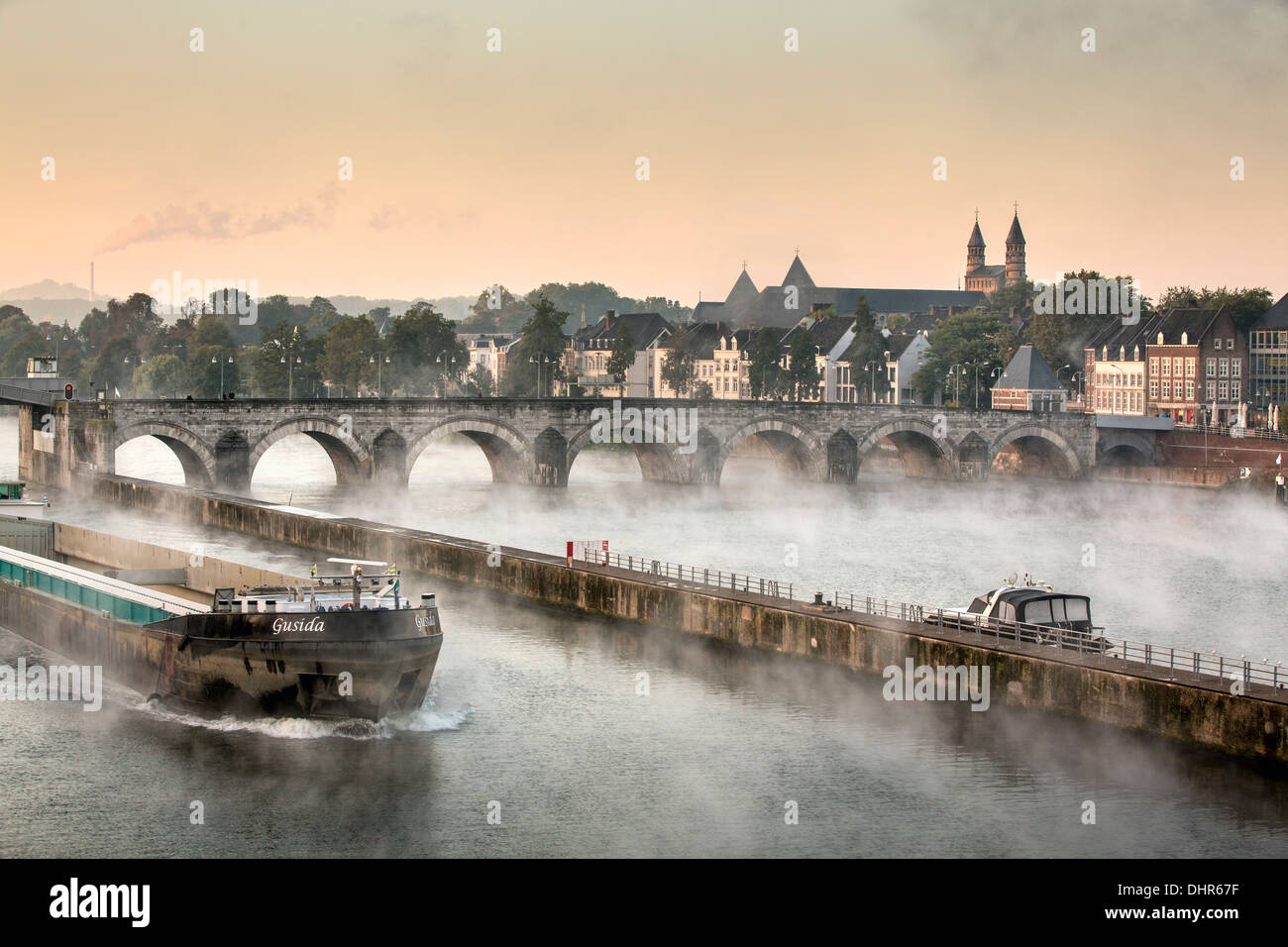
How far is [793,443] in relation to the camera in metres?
107

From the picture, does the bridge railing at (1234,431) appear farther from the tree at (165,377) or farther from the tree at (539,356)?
the tree at (165,377)

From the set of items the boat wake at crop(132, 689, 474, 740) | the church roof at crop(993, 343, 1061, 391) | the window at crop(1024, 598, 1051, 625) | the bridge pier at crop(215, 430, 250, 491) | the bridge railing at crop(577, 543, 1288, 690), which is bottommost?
the boat wake at crop(132, 689, 474, 740)

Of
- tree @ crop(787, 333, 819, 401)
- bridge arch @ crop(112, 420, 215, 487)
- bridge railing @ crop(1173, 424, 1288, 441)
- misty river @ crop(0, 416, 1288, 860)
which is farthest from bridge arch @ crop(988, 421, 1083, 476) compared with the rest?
misty river @ crop(0, 416, 1288, 860)

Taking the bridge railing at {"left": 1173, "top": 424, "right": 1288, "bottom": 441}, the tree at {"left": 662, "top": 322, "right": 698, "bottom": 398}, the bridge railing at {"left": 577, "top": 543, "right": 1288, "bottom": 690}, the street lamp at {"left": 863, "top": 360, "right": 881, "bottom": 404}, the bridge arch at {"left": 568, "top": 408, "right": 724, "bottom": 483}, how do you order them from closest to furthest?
the bridge railing at {"left": 577, "top": 543, "right": 1288, "bottom": 690} < the bridge arch at {"left": 568, "top": 408, "right": 724, "bottom": 483} < the bridge railing at {"left": 1173, "top": 424, "right": 1288, "bottom": 441} < the street lamp at {"left": 863, "top": 360, "right": 881, "bottom": 404} < the tree at {"left": 662, "top": 322, "right": 698, "bottom": 398}

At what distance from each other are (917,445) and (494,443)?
39.1 m

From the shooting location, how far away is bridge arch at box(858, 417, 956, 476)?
10841 cm

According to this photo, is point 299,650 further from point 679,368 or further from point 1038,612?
point 679,368

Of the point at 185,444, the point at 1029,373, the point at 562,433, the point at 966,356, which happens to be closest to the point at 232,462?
the point at 185,444

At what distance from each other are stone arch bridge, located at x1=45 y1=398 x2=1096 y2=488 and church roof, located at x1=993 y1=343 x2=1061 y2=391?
9829mm

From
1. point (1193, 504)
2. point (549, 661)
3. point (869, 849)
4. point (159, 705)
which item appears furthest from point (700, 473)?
point (869, 849)

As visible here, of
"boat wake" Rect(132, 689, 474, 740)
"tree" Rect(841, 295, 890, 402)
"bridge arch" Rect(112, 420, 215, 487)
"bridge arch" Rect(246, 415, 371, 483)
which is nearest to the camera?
"boat wake" Rect(132, 689, 474, 740)

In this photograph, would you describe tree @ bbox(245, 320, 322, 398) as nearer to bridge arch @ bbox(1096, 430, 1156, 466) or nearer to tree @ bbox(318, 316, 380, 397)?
tree @ bbox(318, 316, 380, 397)

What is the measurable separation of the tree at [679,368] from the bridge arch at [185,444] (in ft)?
294
